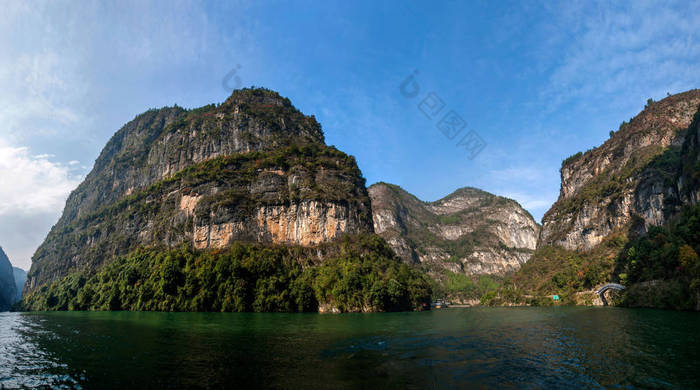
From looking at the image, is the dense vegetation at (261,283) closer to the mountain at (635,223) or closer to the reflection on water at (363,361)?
the mountain at (635,223)

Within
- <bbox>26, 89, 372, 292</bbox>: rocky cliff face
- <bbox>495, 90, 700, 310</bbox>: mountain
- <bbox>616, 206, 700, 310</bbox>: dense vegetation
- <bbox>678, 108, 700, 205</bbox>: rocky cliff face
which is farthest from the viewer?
<bbox>26, 89, 372, 292</bbox>: rocky cliff face

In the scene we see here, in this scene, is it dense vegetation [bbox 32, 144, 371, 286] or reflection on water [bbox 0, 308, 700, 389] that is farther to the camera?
dense vegetation [bbox 32, 144, 371, 286]

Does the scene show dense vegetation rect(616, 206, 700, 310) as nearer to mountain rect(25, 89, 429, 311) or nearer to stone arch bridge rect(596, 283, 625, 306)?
stone arch bridge rect(596, 283, 625, 306)

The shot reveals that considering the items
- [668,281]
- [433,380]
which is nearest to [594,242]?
[668,281]

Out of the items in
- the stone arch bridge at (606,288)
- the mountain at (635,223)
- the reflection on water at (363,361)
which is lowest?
the reflection on water at (363,361)

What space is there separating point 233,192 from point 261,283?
45.4 meters

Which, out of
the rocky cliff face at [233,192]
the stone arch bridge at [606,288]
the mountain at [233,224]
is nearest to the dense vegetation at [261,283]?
the mountain at [233,224]

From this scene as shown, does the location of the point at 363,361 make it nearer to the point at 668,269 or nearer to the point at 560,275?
the point at 668,269

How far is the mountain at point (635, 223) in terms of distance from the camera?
205ft

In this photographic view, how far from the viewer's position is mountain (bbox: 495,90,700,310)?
62.4m

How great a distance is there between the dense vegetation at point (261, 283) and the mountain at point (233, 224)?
344mm

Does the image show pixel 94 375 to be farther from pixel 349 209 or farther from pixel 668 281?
pixel 349 209

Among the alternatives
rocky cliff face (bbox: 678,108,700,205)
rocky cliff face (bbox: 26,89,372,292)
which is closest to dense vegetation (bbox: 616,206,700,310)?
rocky cliff face (bbox: 678,108,700,205)

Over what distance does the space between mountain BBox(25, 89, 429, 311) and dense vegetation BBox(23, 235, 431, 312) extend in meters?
0.34
